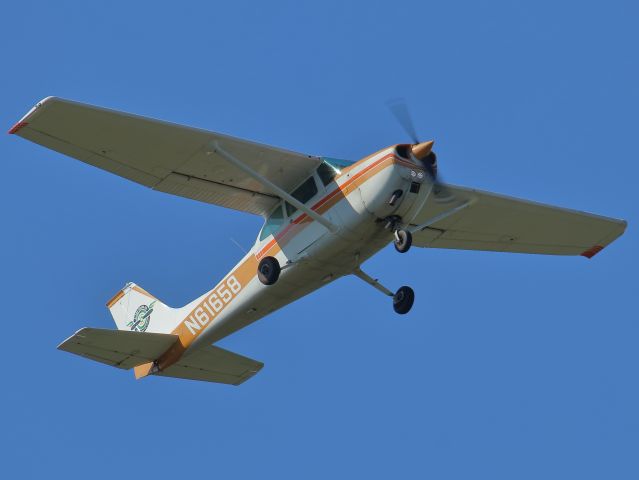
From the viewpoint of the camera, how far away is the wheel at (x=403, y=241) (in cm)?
1991

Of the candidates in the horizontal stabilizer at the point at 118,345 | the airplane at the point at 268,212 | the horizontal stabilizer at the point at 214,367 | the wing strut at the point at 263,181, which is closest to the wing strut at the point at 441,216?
the airplane at the point at 268,212

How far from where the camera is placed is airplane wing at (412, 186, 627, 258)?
2278cm

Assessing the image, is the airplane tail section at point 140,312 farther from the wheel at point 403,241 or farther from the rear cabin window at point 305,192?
the wheel at point 403,241

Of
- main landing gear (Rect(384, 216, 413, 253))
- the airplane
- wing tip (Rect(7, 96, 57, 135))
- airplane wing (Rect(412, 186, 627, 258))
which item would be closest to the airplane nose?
the airplane

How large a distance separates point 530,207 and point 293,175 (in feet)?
15.2

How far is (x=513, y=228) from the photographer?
77.9 feet

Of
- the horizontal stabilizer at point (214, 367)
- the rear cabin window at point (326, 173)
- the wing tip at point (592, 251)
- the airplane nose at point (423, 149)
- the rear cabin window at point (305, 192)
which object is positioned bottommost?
the horizontal stabilizer at point (214, 367)

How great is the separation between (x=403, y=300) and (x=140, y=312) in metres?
5.82

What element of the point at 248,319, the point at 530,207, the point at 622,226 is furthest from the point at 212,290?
the point at 622,226

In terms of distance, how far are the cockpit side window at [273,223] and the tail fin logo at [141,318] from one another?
12.8 feet

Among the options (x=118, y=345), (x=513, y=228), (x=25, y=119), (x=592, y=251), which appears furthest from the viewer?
(x=592, y=251)

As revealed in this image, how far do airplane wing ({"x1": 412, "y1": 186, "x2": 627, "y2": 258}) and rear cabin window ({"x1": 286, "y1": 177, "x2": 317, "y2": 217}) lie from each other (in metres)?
2.26

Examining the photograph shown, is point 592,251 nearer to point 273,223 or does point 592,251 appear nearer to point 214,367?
point 273,223

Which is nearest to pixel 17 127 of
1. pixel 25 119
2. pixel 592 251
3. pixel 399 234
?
pixel 25 119
